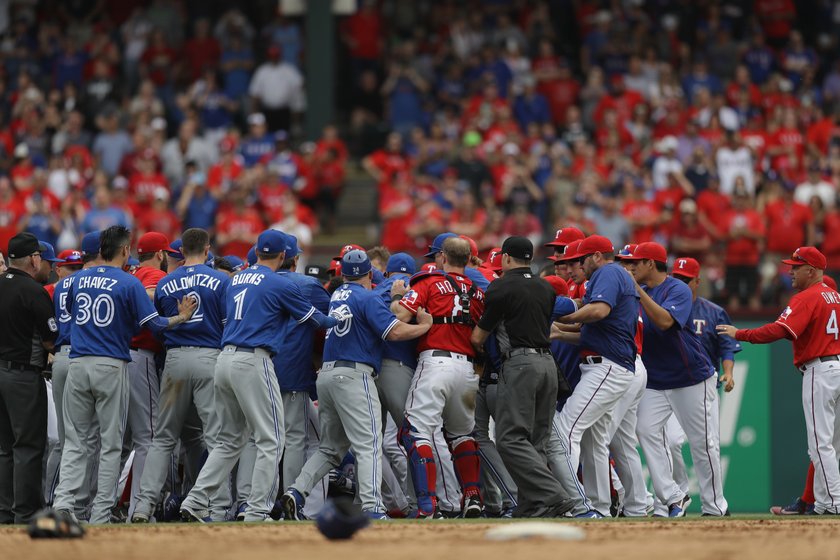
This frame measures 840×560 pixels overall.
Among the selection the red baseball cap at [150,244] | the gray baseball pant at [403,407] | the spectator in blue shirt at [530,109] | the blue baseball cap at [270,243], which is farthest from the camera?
the spectator in blue shirt at [530,109]

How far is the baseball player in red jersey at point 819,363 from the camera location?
40.2 feet

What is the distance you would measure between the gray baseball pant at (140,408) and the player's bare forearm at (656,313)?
4.18 m

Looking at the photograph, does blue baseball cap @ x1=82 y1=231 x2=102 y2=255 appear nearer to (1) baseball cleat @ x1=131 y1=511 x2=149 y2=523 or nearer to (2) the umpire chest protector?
(1) baseball cleat @ x1=131 y1=511 x2=149 y2=523

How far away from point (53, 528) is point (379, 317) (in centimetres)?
320

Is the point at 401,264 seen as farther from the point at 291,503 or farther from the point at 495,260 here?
the point at 291,503

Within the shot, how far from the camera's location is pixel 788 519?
1166 cm

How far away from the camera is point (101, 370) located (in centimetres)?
1112

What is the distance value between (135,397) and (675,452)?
5000mm

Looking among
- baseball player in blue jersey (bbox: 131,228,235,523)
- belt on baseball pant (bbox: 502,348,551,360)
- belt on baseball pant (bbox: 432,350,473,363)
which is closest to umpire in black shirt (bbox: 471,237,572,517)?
belt on baseball pant (bbox: 502,348,551,360)

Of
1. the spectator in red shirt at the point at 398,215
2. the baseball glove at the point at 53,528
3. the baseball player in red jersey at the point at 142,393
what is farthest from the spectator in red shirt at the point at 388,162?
the baseball glove at the point at 53,528

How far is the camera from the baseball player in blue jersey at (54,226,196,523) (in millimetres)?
11148

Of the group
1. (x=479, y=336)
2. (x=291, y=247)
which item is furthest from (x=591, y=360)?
(x=291, y=247)

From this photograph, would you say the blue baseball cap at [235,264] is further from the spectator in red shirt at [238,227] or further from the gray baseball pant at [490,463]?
the spectator in red shirt at [238,227]

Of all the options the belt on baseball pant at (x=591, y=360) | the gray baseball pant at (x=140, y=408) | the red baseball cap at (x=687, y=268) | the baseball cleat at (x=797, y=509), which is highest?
the red baseball cap at (x=687, y=268)
